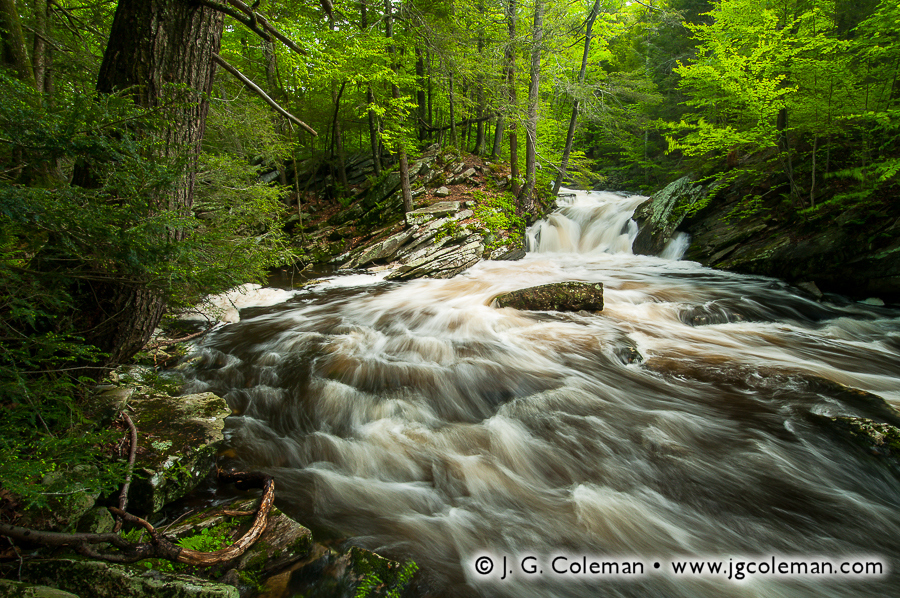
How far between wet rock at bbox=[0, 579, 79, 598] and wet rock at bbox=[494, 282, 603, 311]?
22.0 ft

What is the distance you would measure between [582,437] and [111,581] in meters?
3.58

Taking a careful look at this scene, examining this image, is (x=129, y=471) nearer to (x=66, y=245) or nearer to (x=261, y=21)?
(x=66, y=245)

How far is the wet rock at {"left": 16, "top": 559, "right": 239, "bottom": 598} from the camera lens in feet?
5.37

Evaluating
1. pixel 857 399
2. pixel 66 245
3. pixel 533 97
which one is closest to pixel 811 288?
pixel 857 399

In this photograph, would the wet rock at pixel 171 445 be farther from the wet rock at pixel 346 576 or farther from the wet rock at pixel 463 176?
the wet rock at pixel 463 176

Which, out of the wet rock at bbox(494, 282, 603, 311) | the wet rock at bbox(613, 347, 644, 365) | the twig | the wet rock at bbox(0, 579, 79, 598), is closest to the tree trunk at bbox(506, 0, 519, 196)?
the wet rock at bbox(494, 282, 603, 311)

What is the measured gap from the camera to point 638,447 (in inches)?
144

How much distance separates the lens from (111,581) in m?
1.69

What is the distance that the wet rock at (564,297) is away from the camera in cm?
721

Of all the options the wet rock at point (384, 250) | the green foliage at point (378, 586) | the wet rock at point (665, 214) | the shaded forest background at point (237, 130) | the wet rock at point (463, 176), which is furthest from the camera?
the wet rock at point (463, 176)

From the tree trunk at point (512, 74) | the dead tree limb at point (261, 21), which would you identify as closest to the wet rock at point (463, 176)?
the tree trunk at point (512, 74)

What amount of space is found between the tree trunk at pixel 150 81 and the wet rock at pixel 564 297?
229 inches

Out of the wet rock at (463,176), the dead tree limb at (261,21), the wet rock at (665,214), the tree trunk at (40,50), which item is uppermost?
the tree trunk at (40,50)

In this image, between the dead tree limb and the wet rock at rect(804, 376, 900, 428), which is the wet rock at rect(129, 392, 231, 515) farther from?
the wet rock at rect(804, 376, 900, 428)
